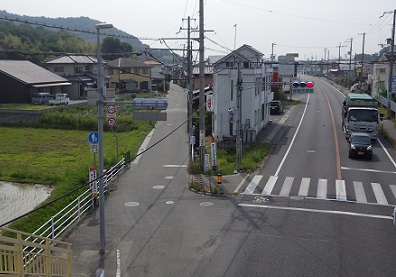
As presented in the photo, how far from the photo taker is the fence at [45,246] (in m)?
7.98

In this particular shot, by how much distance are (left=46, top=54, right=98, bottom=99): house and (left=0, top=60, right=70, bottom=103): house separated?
5.54 meters

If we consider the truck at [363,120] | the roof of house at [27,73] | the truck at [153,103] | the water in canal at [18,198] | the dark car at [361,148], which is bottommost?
the water in canal at [18,198]

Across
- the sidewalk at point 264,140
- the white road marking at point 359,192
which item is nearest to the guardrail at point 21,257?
the sidewalk at point 264,140

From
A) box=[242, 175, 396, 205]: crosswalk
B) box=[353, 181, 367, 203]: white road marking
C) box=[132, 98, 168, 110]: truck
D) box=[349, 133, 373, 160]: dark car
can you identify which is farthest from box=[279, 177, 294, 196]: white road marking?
box=[132, 98, 168, 110]: truck

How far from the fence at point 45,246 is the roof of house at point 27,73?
106 feet

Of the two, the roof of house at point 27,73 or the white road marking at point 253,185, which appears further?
the roof of house at point 27,73

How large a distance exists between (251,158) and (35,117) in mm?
25348

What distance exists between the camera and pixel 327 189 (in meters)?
21.8

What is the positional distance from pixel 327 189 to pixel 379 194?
2325 millimetres

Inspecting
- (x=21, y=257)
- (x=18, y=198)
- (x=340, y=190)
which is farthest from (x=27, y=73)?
(x=21, y=257)

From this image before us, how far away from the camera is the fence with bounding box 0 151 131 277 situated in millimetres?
7977

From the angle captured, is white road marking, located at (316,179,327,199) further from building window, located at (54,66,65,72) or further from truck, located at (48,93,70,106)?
building window, located at (54,66,65,72)

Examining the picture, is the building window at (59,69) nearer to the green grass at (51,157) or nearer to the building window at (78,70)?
the building window at (78,70)

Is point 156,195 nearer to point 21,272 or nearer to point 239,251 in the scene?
point 239,251
